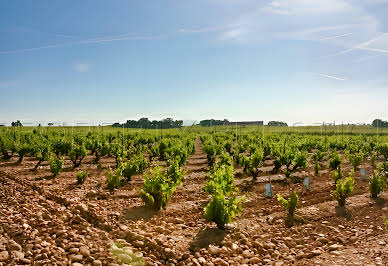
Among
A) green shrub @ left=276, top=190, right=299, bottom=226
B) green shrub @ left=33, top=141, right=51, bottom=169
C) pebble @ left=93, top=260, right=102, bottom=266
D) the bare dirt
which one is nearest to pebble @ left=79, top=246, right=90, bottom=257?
the bare dirt

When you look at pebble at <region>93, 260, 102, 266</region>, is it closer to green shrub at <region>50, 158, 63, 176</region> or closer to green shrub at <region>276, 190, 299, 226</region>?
green shrub at <region>276, 190, 299, 226</region>

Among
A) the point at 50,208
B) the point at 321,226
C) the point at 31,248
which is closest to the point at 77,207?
the point at 50,208

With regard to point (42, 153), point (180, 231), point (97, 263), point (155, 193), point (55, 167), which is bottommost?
point (180, 231)

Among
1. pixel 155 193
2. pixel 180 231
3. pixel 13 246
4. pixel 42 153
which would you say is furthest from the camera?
pixel 42 153

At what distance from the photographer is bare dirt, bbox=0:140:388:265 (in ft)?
17.4

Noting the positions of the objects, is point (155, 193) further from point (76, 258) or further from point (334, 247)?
point (334, 247)

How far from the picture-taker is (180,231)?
6.79 meters

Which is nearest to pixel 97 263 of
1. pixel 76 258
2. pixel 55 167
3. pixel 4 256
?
pixel 76 258

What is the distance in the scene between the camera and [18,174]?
41.2 feet

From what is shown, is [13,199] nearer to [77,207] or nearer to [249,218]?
[77,207]

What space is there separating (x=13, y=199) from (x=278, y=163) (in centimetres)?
1187

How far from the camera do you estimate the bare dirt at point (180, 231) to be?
529 cm

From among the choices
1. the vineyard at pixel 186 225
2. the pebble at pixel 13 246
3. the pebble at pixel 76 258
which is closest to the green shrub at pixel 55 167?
the vineyard at pixel 186 225

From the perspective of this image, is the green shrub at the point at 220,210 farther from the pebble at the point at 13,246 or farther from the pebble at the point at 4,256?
the pebble at the point at 4,256
